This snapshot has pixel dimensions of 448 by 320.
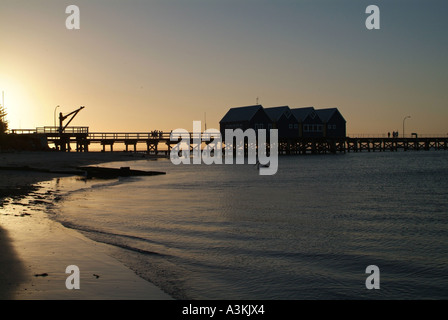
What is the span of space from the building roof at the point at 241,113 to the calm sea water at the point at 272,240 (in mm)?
54117

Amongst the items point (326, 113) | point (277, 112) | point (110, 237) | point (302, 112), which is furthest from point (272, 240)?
point (326, 113)

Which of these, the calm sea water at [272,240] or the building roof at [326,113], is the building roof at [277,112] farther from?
the calm sea water at [272,240]

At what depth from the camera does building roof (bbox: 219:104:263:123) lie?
255 ft

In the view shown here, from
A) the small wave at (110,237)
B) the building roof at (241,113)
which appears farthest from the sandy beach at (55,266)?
the building roof at (241,113)

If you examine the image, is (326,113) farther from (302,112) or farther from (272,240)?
(272,240)

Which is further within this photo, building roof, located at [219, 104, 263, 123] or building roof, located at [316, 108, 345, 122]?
building roof, located at [316, 108, 345, 122]

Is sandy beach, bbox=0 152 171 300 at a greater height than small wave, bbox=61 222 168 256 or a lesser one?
greater

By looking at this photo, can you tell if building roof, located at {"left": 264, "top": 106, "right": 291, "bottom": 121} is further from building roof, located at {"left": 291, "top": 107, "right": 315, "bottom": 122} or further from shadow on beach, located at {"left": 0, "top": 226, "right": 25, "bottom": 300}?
shadow on beach, located at {"left": 0, "top": 226, "right": 25, "bottom": 300}

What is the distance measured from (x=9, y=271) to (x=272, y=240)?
692 centimetres

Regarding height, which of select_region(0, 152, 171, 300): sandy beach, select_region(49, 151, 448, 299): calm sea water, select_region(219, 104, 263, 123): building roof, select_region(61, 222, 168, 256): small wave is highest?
select_region(219, 104, 263, 123): building roof

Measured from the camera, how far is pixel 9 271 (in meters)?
7.65

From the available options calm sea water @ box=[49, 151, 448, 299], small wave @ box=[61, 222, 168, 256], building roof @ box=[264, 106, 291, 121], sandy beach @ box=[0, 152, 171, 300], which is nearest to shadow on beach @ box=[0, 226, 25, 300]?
sandy beach @ box=[0, 152, 171, 300]

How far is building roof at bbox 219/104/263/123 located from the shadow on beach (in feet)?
227

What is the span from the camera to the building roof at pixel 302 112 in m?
87.6
